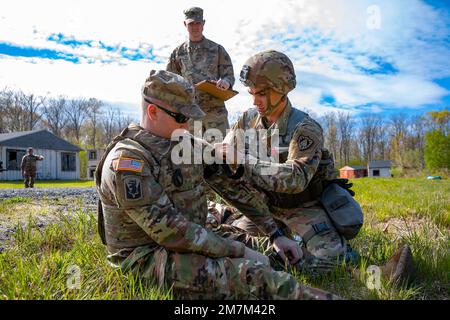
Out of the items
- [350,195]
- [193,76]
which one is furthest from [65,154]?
[350,195]

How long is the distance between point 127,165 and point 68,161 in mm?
47701

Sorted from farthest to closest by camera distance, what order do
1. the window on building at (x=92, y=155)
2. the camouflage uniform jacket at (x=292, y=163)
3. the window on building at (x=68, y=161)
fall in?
1. the window on building at (x=92, y=155)
2. the window on building at (x=68, y=161)
3. the camouflage uniform jacket at (x=292, y=163)

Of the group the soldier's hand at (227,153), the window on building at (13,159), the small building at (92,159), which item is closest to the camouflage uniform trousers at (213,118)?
the soldier's hand at (227,153)

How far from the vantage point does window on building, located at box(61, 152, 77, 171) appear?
4578cm

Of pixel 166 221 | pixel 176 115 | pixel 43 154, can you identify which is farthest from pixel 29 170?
pixel 43 154

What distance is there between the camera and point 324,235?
143 inches

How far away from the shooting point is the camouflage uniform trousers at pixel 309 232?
10.3 feet

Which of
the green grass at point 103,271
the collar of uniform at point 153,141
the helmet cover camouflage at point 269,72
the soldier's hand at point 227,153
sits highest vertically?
the helmet cover camouflage at point 269,72

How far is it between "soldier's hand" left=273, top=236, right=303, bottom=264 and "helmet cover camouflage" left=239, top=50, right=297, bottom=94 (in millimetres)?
1449

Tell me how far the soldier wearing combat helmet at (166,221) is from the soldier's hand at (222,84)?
10.4 ft

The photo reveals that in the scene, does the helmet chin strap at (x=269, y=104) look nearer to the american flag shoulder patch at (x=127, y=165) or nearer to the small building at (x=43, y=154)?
the american flag shoulder patch at (x=127, y=165)

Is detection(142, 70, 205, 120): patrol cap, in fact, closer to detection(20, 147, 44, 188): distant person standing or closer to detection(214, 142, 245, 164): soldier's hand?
detection(214, 142, 245, 164): soldier's hand

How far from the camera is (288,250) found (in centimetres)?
310
